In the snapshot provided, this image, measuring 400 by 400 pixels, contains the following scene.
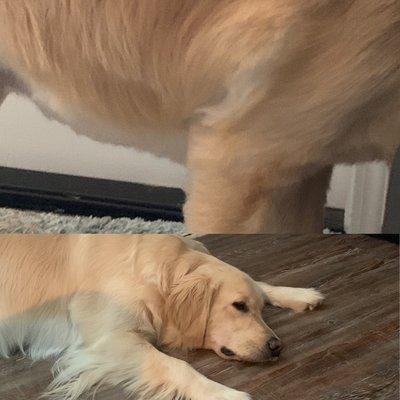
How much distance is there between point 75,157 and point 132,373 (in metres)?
0.27

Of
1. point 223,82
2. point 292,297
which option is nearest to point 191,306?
point 292,297

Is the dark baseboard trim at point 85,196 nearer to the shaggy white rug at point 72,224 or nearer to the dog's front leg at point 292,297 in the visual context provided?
the shaggy white rug at point 72,224

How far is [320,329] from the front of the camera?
34.0 inches

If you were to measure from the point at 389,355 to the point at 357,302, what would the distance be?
8 centimetres

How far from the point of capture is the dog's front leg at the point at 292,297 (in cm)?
84

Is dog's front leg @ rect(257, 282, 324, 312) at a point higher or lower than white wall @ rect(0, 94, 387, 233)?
lower

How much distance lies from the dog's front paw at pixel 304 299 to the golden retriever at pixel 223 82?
0.16m

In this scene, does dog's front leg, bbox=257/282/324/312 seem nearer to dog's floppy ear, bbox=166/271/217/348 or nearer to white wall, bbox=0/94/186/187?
dog's floppy ear, bbox=166/271/217/348

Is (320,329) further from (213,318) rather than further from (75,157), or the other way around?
(75,157)

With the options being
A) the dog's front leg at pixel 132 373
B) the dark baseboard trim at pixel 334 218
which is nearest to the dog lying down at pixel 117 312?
the dog's front leg at pixel 132 373

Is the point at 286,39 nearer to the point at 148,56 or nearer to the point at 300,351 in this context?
the point at 148,56

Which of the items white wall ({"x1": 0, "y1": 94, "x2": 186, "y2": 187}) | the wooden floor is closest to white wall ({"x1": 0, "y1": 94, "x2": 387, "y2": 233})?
white wall ({"x1": 0, "y1": 94, "x2": 186, "y2": 187})

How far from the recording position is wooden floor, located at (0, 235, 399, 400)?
788 millimetres

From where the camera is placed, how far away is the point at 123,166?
71 cm
